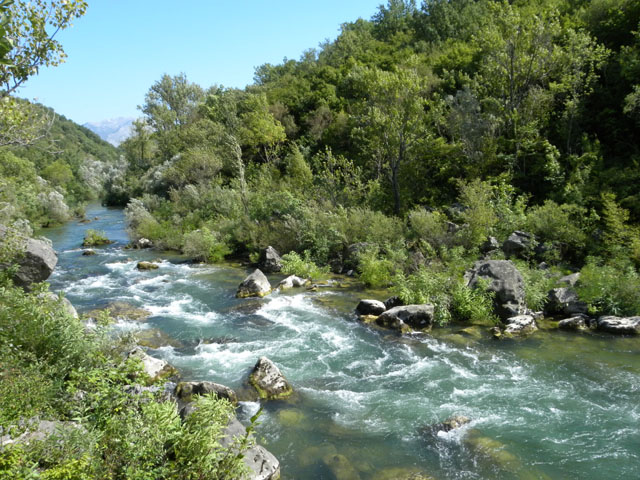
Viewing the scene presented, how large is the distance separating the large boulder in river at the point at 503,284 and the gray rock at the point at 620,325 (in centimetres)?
248

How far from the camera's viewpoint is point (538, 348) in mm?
13180

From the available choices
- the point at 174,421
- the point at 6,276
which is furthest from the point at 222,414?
the point at 6,276

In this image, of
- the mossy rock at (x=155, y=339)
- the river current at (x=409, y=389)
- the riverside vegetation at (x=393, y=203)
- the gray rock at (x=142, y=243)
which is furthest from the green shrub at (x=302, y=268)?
the gray rock at (x=142, y=243)

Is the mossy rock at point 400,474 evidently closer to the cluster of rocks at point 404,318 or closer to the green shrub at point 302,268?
the cluster of rocks at point 404,318

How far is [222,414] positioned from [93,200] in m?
85.6

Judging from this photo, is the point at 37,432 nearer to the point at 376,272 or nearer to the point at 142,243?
the point at 376,272

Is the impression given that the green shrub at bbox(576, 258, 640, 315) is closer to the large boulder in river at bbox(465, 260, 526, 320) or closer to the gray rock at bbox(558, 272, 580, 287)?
the gray rock at bbox(558, 272, 580, 287)

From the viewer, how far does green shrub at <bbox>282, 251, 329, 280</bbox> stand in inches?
881

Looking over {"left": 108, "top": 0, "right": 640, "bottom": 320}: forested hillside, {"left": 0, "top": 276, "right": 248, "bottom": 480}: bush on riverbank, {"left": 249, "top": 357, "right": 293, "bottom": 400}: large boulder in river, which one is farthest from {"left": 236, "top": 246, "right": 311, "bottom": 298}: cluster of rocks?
{"left": 0, "top": 276, "right": 248, "bottom": 480}: bush on riverbank

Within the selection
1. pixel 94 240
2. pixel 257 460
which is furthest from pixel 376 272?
pixel 94 240

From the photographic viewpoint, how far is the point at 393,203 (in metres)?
27.2

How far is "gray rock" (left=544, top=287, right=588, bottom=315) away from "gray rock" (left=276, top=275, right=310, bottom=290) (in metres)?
11.0

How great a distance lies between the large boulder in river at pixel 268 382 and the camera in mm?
10727

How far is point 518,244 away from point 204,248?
18868 mm
